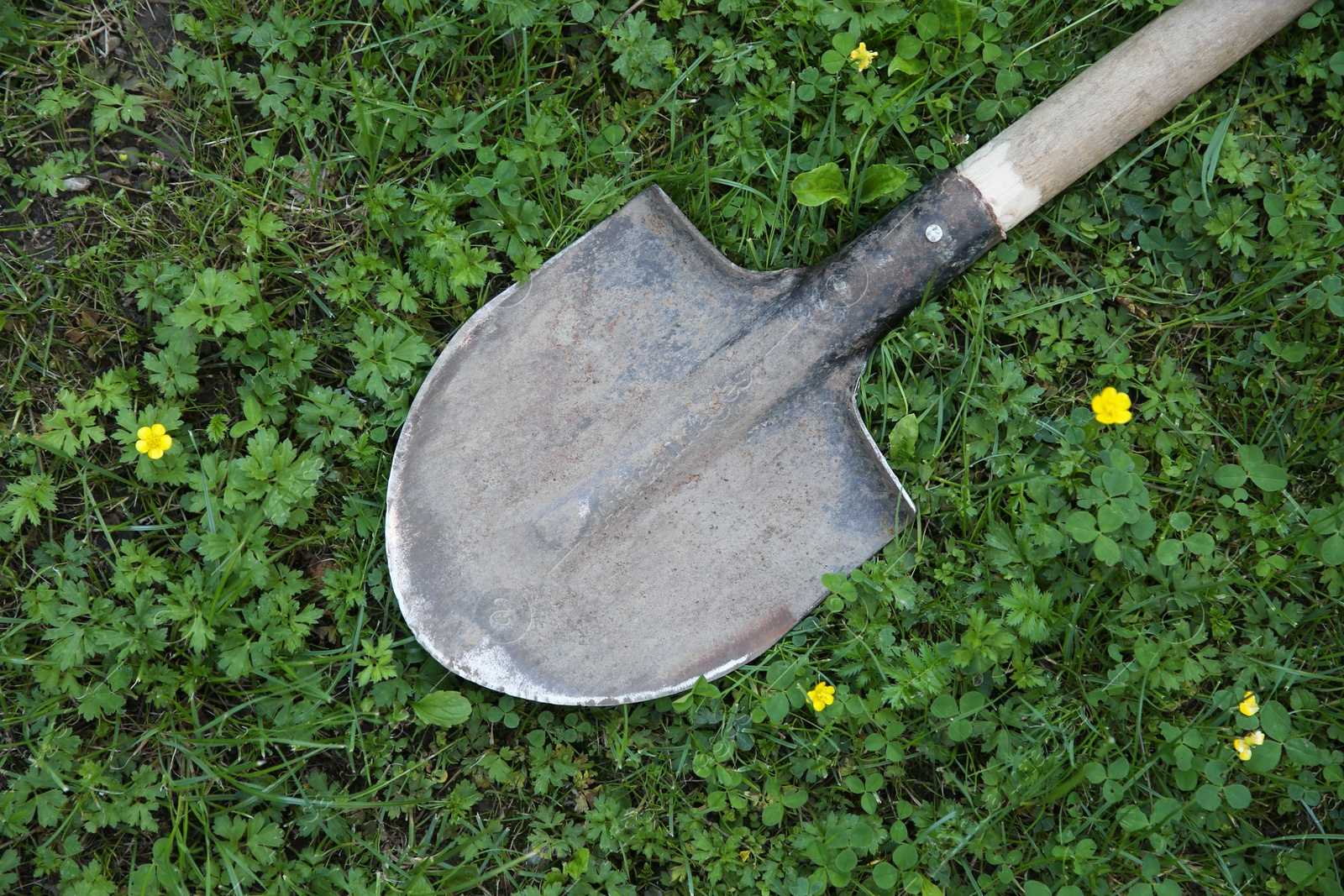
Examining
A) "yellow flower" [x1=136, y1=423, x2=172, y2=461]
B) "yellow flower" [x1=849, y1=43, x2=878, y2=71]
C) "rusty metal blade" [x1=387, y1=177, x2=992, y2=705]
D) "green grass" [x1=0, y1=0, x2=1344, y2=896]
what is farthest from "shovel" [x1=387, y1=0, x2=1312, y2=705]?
→ "yellow flower" [x1=136, y1=423, x2=172, y2=461]

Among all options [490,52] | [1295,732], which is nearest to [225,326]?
[490,52]

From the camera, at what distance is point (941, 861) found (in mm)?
2377

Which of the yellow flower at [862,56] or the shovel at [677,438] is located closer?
the shovel at [677,438]

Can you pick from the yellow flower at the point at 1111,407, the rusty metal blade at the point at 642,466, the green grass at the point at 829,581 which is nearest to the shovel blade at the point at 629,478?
the rusty metal blade at the point at 642,466

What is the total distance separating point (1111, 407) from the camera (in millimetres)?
2271

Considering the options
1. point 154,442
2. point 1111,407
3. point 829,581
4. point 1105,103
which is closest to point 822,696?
point 829,581

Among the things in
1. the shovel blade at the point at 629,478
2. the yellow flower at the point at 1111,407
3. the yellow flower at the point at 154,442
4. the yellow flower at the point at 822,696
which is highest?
the yellow flower at the point at 154,442

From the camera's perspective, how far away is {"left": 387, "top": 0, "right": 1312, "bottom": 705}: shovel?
2.29 meters

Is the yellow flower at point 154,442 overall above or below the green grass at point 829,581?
above

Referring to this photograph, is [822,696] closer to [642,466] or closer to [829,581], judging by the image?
[829,581]

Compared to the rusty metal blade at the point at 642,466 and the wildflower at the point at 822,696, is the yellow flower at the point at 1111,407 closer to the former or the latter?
the rusty metal blade at the point at 642,466

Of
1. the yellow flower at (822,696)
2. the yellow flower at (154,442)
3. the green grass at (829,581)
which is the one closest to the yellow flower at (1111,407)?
the green grass at (829,581)

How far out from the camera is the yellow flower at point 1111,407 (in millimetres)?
2260

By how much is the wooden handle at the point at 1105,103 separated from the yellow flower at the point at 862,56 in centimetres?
42
